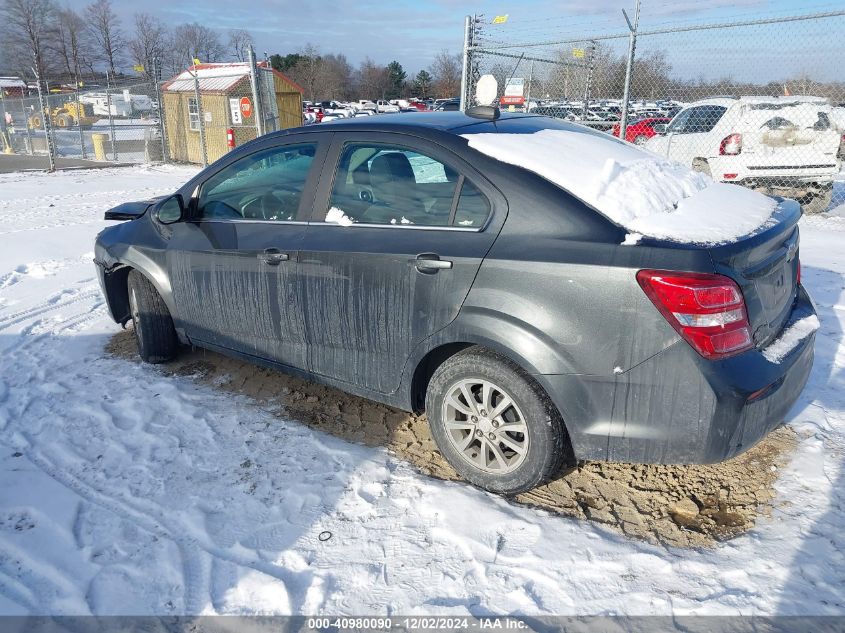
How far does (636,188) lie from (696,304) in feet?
2.40

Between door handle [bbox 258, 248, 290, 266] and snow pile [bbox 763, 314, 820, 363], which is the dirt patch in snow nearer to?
snow pile [bbox 763, 314, 820, 363]

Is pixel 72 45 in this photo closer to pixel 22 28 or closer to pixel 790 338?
pixel 22 28

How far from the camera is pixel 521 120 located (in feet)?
11.6

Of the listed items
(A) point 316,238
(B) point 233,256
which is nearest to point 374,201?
(A) point 316,238

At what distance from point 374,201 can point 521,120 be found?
3.32 feet

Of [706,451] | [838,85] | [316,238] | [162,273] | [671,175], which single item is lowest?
[706,451]

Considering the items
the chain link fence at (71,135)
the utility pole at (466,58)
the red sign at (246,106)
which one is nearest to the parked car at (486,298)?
the utility pole at (466,58)

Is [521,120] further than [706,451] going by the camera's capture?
Yes

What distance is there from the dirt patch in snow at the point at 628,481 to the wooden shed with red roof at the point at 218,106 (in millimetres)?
12644

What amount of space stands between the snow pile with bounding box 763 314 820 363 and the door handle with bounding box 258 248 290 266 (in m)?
2.36

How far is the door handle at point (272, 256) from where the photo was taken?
338 centimetres

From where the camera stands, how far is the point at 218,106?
17.1 meters

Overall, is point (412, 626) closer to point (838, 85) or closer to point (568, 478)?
point (568, 478)

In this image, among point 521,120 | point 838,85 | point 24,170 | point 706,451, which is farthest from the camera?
Result: point 24,170
